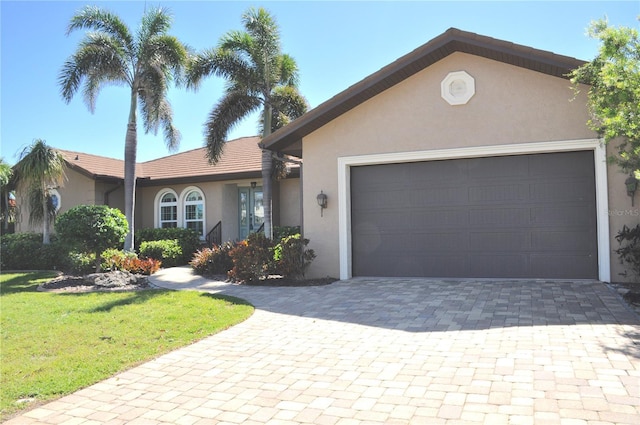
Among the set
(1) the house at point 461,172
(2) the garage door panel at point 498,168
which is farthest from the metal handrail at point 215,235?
(2) the garage door panel at point 498,168

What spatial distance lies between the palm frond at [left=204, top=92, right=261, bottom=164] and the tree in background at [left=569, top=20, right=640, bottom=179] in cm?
926

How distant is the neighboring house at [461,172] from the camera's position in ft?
31.2

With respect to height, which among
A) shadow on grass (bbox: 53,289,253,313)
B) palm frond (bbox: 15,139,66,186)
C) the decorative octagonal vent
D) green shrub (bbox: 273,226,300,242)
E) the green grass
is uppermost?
the decorative octagonal vent

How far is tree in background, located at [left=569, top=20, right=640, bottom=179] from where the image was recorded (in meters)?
7.14

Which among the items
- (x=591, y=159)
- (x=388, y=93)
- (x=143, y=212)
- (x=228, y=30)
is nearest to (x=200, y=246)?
(x=143, y=212)

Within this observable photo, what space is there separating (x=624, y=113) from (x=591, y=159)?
2.47 meters

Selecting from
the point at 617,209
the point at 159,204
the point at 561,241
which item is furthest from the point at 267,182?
the point at 617,209

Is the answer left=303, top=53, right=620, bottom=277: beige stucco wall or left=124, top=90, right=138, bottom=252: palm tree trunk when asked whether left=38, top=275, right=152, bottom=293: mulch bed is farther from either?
left=303, top=53, right=620, bottom=277: beige stucco wall

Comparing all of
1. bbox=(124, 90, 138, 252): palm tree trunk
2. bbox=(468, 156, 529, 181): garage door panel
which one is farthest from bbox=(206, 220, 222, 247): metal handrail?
bbox=(468, 156, 529, 181): garage door panel

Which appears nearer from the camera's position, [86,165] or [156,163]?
[86,165]

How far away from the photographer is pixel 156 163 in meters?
21.7

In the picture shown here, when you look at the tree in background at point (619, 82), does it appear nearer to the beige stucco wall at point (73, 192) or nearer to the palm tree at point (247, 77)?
the palm tree at point (247, 77)

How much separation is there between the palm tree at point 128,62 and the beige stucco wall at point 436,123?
6243 mm

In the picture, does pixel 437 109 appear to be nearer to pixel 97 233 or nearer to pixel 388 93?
pixel 388 93
